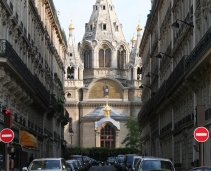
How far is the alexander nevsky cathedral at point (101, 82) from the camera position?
426 ft

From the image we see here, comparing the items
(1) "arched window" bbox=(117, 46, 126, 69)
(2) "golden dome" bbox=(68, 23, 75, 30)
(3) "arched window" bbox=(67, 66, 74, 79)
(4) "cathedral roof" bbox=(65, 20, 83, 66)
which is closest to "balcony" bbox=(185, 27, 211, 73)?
(4) "cathedral roof" bbox=(65, 20, 83, 66)

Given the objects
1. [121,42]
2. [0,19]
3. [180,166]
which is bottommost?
[180,166]

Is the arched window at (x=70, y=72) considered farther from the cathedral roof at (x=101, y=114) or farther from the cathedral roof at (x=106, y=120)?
the cathedral roof at (x=106, y=120)

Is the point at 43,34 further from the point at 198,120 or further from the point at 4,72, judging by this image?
the point at 198,120

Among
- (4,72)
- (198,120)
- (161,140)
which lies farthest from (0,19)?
(161,140)

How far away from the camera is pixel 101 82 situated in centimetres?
13475

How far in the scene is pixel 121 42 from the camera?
140 metres

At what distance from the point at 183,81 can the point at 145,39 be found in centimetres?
3827

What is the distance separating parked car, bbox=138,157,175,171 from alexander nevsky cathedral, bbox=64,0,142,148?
320ft

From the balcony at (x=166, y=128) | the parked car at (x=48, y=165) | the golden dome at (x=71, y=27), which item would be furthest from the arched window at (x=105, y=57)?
the parked car at (x=48, y=165)

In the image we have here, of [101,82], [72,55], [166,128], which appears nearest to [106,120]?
[101,82]

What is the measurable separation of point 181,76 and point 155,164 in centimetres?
1210

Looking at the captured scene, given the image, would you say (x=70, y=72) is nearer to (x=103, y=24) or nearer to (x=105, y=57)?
(x=105, y=57)

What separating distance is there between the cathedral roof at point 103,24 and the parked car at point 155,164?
113303 mm
